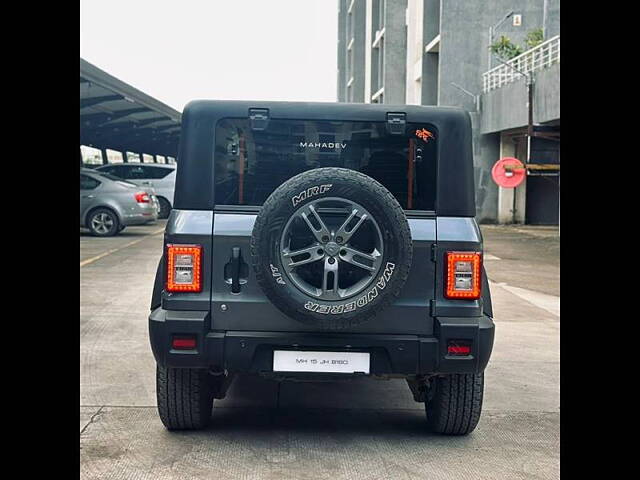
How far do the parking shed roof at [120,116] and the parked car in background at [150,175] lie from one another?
5.16 ft

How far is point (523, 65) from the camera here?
87.5 feet

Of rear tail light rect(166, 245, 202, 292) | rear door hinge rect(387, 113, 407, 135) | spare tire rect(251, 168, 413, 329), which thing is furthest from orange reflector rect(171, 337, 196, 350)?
rear door hinge rect(387, 113, 407, 135)

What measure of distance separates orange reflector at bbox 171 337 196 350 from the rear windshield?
30.6 inches

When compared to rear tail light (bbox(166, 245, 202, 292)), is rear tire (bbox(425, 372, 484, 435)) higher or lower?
lower

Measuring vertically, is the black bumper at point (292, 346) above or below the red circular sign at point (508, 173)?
below

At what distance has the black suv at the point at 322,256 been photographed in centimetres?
437

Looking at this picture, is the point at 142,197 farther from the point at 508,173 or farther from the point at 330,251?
the point at 330,251

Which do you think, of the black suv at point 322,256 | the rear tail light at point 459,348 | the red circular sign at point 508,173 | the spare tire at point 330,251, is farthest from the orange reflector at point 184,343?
the red circular sign at point 508,173

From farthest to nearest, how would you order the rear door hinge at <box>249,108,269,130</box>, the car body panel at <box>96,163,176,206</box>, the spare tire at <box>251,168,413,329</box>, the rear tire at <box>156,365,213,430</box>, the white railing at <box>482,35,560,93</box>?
the car body panel at <box>96,163,176,206</box>
the white railing at <box>482,35,560,93</box>
the rear tire at <box>156,365,213,430</box>
the rear door hinge at <box>249,108,269,130</box>
the spare tire at <box>251,168,413,329</box>

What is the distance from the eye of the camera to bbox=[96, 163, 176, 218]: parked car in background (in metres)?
24.6

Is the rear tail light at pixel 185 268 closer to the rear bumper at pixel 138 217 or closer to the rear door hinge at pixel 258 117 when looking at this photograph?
the rear door hinge at pixel 258 117

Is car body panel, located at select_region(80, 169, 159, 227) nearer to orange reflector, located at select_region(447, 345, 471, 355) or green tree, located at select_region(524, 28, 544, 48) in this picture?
green tree, located at select_region(524, 28, 544, 48)

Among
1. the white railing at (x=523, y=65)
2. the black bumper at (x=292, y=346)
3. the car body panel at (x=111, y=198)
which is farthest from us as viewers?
the white railing at (x=523, y=65)

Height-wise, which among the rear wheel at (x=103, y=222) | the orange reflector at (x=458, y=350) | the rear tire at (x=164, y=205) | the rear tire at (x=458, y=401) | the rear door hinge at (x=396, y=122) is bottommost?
the rear tire at (x=458, y=401)
